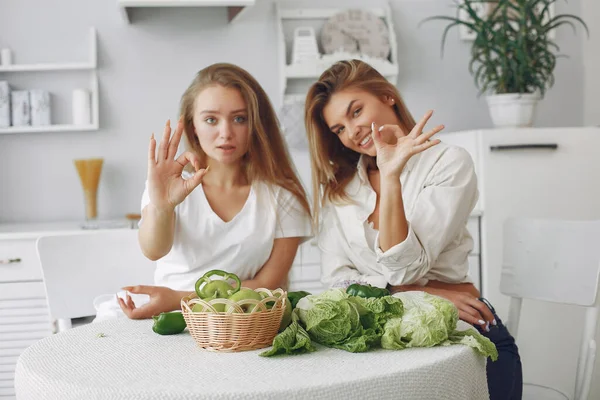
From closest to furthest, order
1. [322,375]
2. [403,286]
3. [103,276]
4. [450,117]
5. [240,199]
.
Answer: [322,375] < [403,286] < [240,199] < [103,276] < [450,117]

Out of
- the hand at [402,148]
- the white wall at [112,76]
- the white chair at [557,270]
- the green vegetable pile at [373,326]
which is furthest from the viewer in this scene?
the white wall at [112,76]

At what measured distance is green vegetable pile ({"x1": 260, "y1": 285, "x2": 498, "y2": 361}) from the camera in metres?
1.35

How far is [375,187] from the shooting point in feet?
6.79

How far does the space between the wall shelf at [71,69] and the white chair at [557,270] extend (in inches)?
76.3

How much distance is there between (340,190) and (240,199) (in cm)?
27

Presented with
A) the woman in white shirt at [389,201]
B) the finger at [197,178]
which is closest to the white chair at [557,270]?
the woman in white shirt at [389,201]

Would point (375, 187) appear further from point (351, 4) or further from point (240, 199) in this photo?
point (351, 4)

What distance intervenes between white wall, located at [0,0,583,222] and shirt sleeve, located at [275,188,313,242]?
165cm

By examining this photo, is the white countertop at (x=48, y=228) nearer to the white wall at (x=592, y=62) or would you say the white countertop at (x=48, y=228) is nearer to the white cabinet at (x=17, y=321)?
the white cabinet at (x=17, y=321)

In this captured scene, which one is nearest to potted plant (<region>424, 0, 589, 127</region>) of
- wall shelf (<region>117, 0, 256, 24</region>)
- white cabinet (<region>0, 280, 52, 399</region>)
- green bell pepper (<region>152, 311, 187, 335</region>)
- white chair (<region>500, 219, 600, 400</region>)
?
wall shelf (<region>117, 0, 256, 24</region>)

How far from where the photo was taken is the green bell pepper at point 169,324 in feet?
5.00

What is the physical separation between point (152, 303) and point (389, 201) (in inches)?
22.6

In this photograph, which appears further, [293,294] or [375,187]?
[375,187]

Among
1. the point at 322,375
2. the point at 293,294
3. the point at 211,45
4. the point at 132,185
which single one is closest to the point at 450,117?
the point at 211,45
